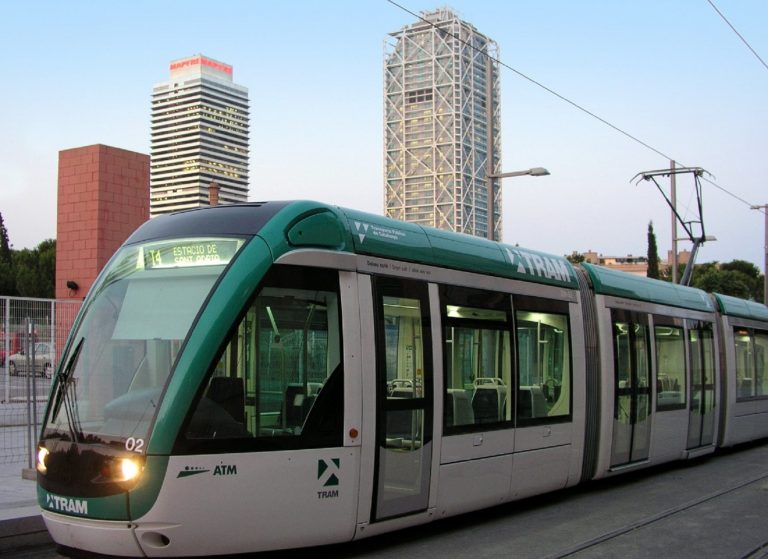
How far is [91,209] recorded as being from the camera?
72.8ft

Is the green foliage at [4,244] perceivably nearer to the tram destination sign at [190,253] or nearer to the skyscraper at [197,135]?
the skyscraper at [197,135]

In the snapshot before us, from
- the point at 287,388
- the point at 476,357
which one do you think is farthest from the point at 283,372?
the point at 476,357

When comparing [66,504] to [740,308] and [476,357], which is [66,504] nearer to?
[476,357]

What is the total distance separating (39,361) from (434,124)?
136 m

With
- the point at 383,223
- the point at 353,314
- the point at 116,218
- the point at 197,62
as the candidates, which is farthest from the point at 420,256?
the point at 197,62

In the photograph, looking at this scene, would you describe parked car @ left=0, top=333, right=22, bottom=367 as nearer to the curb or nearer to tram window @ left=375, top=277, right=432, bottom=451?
the curb

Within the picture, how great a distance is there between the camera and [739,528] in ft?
27.9

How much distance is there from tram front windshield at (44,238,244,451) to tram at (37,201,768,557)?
0.02 m

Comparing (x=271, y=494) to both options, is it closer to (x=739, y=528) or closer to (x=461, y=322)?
(x=461, y=322)

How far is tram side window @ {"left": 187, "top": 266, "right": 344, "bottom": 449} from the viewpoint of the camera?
5.96 metres

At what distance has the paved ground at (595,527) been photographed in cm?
737

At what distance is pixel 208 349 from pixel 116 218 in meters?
17.7

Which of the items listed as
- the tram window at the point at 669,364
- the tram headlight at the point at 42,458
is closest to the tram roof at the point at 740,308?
the tram window at the point at 669,364

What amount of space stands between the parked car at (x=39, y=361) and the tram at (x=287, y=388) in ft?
17.5
